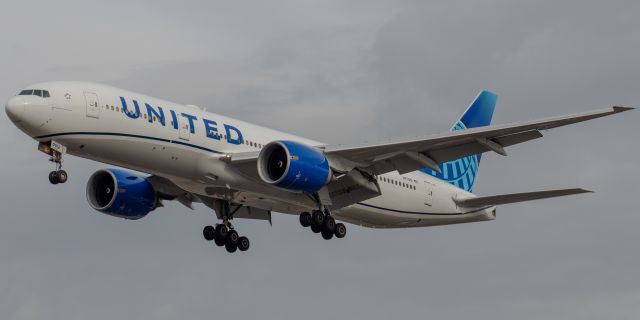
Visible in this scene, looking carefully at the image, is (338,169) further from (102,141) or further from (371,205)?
(102,141)

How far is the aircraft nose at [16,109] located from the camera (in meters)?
35.3

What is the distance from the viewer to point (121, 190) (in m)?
43.3

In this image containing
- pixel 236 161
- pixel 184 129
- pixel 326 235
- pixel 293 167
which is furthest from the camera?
pixel 326 235

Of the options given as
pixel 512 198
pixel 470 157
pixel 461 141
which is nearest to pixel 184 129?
pixel 461 141

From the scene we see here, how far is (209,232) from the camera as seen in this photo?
44.5m

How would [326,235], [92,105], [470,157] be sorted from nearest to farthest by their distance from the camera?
1. [92,105]
2. [326,235]
3. [470,157]

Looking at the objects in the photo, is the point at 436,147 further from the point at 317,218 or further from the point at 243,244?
the point at 243,244

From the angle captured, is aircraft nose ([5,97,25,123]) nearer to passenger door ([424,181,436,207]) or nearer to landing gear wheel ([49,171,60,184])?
landing gear wheel ([49,171,60,184])

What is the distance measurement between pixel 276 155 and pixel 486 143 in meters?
6.76

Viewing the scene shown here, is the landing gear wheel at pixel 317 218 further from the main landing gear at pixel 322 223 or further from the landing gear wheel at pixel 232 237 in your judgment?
the landing gear wheel at pixel 232 237

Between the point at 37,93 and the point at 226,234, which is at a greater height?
the point at 37,93

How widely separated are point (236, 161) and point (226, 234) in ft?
20.5

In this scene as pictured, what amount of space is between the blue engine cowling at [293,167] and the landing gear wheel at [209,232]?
6.71 metres

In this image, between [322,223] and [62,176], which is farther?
[322,223]
